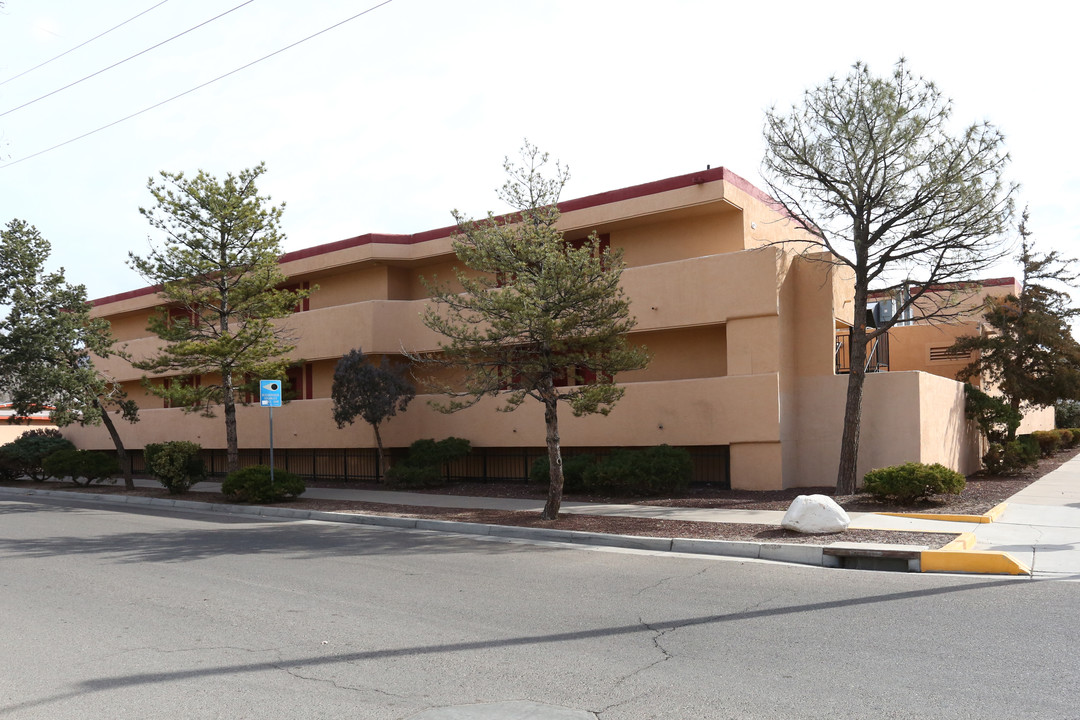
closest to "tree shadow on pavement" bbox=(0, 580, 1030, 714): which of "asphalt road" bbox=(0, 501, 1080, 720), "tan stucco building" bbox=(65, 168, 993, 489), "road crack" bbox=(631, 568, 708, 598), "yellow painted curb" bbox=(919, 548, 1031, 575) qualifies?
"asphalt road" bbox=(0, 501, 1080, 720)

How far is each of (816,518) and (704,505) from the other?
173 inches

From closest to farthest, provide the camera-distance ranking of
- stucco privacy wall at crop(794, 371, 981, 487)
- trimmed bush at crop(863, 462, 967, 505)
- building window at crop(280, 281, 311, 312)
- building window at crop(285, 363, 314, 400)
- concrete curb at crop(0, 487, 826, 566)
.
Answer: concrete curb at crop(0, 487, 826, 566), trimmed bush at crop(863, 462, 967, 505), stucco privacy wall at crop(794, 371, 981, 487), building window at crop(285, 363, 314, 400), building window at crop(280, 281, 311, 312)

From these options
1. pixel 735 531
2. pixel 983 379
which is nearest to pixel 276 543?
pixel 735 531

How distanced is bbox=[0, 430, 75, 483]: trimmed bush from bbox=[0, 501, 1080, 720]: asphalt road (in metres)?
19.6

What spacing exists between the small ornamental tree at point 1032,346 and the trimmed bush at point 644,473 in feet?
42.5

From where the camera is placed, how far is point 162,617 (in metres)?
7.91

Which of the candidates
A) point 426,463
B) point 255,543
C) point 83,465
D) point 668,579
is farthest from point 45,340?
point 668,579

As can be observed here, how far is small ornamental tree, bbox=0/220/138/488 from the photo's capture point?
23281mm

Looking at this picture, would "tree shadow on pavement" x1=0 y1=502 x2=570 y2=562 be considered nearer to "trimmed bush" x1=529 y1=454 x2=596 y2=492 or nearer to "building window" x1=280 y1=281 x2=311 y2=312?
"trimmed bush" x1=529 y1=454 x2=596 y2=492

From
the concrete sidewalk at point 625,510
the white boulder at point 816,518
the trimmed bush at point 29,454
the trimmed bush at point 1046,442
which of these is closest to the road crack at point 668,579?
the white boulder at point 816,518

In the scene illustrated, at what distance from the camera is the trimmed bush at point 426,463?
22.0 m

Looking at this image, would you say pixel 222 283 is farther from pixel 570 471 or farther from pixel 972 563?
pixel 972 563

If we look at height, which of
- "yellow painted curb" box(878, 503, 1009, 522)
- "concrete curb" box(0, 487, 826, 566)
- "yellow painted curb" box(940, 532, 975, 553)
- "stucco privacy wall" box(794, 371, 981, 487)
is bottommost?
"concrete curb" box(0, 487, 826, 566)

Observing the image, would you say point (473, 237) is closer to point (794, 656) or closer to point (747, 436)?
point (747, 436)
